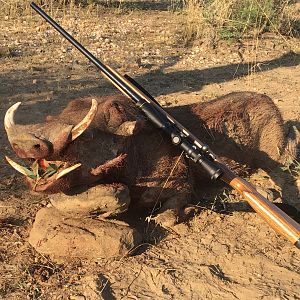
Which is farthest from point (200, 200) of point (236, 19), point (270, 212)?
point (236, 19)

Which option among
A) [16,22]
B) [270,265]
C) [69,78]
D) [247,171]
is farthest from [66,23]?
[270,265]

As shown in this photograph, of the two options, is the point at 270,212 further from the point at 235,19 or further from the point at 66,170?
the point at 235,19

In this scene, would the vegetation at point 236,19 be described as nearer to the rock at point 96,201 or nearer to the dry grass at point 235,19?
the dry grass at point 235,19

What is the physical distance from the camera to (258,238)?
4.41 m

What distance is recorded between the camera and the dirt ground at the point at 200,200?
12.5 feet

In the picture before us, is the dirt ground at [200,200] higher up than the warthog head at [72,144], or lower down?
lower down

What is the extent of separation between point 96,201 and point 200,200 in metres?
1.30

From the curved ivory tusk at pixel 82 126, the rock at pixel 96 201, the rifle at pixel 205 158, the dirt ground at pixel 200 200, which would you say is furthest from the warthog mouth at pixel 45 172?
the rifle at pixel 205 158

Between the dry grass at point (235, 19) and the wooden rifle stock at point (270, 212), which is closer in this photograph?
the wooden rifle stock at point (270, 212)

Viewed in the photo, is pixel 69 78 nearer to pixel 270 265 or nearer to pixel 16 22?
pixel 16 22

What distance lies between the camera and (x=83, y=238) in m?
3.97

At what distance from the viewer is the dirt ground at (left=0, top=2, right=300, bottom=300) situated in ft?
12.5

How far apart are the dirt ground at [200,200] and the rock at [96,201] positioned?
393 millimetres

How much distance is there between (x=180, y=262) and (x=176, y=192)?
74cm
